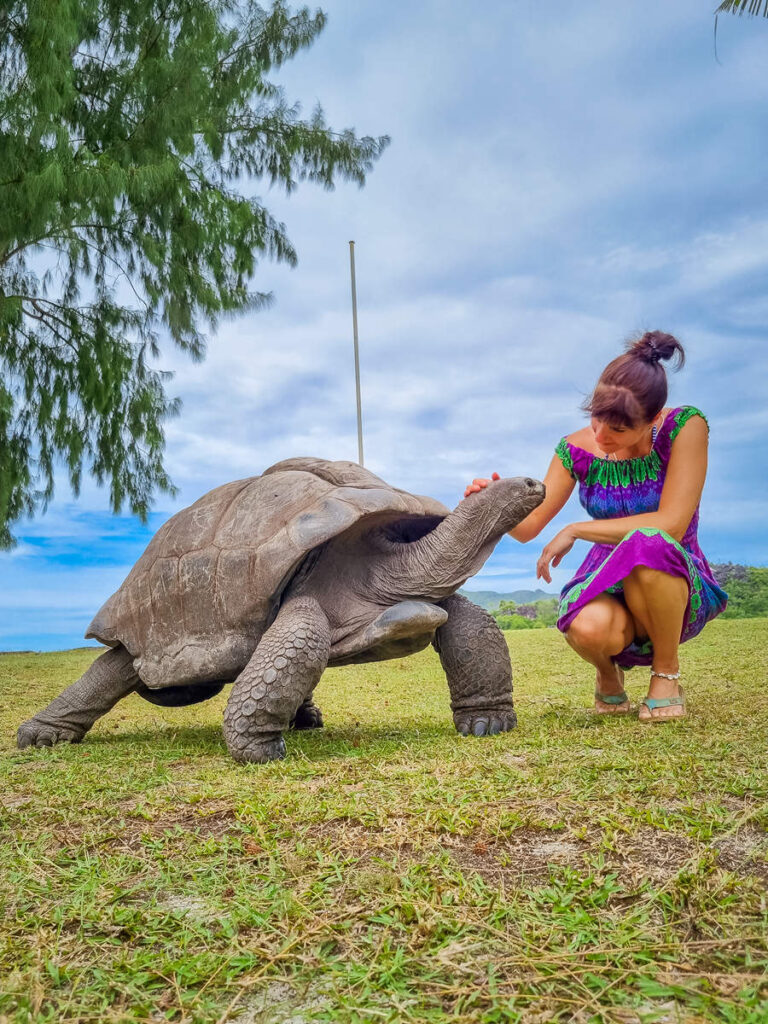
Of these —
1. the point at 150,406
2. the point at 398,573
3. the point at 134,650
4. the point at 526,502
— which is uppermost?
the point at 150,406

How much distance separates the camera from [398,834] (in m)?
2.15

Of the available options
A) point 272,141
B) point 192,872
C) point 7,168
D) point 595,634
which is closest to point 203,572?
point 595,634

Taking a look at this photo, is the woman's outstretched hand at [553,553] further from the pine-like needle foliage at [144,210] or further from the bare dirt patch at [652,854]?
the pine-like needle foliage at [144,210]

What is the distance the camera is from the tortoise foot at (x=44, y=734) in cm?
482

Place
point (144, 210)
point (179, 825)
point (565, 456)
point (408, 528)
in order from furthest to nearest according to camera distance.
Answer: point (144, 210), point (408, 528), point (565, 456), point (179, 825)

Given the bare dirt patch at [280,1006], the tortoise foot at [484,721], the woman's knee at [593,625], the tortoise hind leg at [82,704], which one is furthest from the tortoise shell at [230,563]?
the bare dirt patch at [280,1006]

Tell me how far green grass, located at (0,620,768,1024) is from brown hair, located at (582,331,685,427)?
138 centimetres

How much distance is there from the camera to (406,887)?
6.05 feet

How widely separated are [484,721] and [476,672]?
0.24 metres

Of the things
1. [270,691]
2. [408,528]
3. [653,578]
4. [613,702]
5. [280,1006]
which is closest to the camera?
[280,1006]

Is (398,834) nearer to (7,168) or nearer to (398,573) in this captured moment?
(398,573)

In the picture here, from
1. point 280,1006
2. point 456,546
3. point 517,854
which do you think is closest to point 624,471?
point 456,546

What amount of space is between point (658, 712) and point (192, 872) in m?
2.47

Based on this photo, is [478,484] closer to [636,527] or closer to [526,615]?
[636,527]
